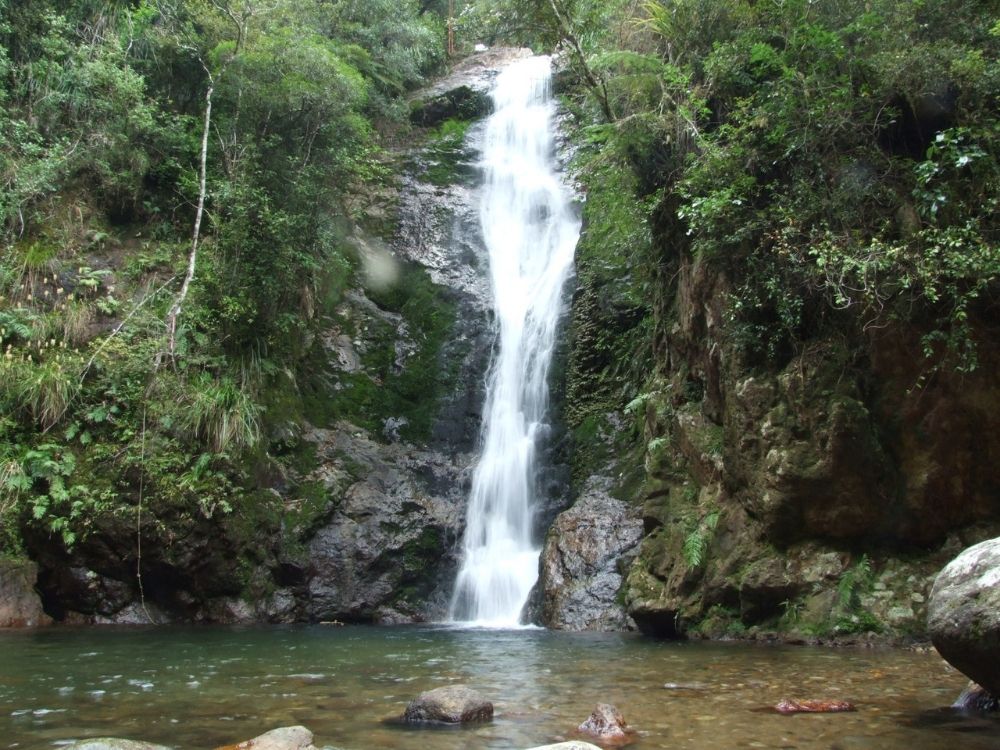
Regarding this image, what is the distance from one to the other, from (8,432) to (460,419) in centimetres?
789

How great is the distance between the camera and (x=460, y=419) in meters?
16.1

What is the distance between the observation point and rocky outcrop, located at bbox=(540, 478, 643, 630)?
11.0 meters

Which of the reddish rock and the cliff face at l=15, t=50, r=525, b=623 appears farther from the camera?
the cliff face at l=15, t=50, r=525, b=623

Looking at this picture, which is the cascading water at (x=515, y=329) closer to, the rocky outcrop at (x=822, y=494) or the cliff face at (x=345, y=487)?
the cliff face at (x=345, y=487)

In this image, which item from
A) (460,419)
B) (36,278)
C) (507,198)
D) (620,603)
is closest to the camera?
(620,603)

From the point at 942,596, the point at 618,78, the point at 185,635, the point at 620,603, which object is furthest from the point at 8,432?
the point at 942,596

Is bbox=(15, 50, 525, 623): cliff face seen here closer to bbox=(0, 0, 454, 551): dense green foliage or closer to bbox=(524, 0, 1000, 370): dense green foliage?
bbox=(0, 0, 454, 551): dense green foliage

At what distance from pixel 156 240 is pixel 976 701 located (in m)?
16.0

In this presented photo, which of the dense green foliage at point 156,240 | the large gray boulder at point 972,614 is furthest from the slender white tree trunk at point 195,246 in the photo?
the large gray boulder at point 972,614

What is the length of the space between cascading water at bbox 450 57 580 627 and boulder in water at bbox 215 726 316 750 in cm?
805

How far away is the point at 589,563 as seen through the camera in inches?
458

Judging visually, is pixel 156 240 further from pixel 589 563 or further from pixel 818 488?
pixel 818 488

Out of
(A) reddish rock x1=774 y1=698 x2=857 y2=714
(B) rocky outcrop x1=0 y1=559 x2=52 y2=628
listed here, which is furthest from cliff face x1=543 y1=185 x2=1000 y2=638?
(B) rocky outcrop x1=0 y1=559 x2=52 y2=628

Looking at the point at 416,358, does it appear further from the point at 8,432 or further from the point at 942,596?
the point at 942,596
